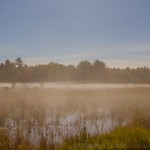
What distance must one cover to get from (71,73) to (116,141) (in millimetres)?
86570

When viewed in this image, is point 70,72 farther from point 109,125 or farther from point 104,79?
point 109,125

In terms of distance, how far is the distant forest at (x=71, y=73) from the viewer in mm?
95406

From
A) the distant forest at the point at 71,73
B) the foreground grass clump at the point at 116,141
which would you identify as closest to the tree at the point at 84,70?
the distant forest at the point at 71,73

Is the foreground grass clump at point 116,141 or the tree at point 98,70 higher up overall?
the tree at point 98,70

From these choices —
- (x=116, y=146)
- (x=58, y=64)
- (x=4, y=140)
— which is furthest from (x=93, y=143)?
(x=58, y=64)

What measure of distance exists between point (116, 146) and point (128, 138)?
948 millimetres

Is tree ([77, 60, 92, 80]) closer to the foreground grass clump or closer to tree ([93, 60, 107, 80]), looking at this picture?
tree ([93, 60, 107, 80])

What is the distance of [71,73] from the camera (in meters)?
96.6

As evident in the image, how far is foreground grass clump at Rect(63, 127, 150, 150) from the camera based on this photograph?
31.5 ft

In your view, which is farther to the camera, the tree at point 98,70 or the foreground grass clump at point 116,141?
the tree at point 98,70

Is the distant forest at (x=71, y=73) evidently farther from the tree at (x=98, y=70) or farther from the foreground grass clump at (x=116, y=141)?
the foreground grass clump at (x=116, y=141)

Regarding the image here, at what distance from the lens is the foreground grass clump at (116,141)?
9602 mm

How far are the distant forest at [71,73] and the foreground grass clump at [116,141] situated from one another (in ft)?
275

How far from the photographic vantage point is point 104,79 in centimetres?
10100
